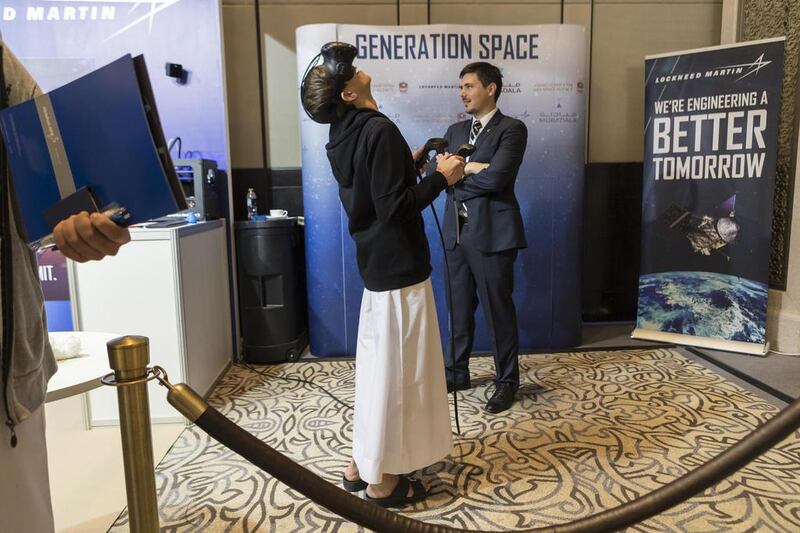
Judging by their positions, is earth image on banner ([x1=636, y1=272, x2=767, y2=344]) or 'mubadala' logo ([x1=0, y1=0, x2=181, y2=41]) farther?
earth image on banner ([x1=636, y1=272, x2=767, y2=344])

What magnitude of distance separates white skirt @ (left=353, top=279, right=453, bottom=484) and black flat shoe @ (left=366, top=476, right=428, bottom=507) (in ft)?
0.44

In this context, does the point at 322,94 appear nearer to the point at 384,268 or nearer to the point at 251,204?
the point at 384,268

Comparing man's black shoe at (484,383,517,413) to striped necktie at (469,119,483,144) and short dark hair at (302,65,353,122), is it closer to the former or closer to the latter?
striped necktie at (469,119,483,144)

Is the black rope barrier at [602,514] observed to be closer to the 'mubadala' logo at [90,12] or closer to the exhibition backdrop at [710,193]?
the exhibition backdrop at [710,193]

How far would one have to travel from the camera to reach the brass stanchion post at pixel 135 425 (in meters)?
1.01

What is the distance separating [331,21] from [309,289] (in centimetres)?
202

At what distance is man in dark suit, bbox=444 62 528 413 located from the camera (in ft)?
9.03

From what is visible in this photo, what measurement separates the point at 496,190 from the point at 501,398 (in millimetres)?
1071

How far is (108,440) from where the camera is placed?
255 centimetres

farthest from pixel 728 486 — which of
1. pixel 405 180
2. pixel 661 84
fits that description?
pixel 661 84

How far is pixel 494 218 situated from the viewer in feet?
9.15

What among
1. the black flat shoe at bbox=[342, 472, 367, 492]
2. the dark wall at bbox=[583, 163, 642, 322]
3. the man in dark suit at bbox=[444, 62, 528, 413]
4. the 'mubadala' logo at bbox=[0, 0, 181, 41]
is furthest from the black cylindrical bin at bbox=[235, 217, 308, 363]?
the dark wall at bbox=[583, 163, 642, 322]

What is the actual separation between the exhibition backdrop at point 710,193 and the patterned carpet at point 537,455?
0.54 metres

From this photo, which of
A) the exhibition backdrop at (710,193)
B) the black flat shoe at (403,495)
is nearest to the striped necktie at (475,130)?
the exhibition backdrop at (710,193)
